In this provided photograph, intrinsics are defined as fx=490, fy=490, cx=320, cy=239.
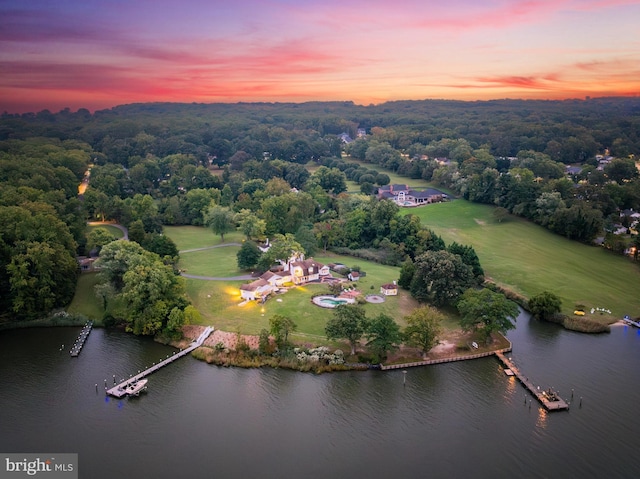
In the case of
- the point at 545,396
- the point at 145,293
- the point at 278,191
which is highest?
the point at 278,191

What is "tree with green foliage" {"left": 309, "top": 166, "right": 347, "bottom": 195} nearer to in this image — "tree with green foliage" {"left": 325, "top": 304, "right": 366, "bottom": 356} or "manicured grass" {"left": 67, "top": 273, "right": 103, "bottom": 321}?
"manicured grass" {"left": 67, "top": 273, "right": 103, "bottom": 321}

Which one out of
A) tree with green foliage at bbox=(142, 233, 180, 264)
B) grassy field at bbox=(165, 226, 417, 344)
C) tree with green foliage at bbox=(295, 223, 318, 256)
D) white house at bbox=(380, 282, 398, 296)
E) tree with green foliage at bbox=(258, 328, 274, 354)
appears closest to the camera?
tree with green foliage at bbox=(258, 328, 274, 354)

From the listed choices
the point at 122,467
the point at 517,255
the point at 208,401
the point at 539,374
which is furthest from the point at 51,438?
the point at 517,255

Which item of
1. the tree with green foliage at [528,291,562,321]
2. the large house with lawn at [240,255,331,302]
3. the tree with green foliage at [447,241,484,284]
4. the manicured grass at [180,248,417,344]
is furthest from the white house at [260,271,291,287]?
the tree with green foliage at [528,291,562,321]

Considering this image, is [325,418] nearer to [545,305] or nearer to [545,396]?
[545,396]

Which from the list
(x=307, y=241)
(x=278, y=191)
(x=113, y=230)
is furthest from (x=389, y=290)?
(x=113, y=230)
